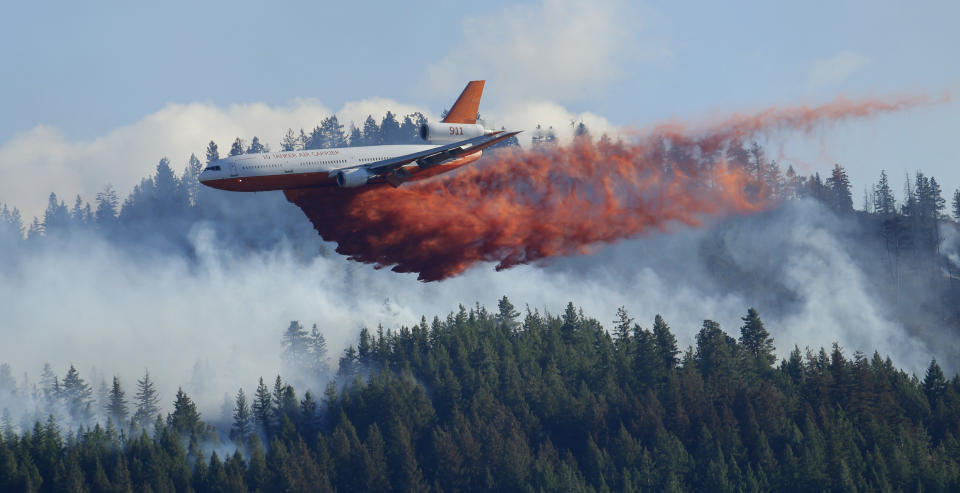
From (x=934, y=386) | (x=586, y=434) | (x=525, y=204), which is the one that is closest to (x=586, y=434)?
(x=586, y=434)

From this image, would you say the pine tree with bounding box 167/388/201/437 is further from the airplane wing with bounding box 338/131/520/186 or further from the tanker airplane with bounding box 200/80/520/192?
the airplane wing with bounding box 338/131/520/186

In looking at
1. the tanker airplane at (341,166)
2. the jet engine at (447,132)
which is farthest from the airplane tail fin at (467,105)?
the tanker airplane at (341,166)

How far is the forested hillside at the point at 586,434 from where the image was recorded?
145 metres

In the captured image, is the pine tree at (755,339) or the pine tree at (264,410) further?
the pine tree at (264,410)

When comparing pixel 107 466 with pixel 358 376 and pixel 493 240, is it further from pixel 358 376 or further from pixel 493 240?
pixel 493 240

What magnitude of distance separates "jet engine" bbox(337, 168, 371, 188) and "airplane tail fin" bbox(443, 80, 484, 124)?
11.0 meters

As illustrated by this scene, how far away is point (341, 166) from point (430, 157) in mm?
5329

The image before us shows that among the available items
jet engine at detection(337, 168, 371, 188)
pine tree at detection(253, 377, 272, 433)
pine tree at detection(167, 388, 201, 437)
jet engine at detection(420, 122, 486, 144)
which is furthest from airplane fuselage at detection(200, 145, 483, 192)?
pine tree at detection(253, 377, 272, 433)

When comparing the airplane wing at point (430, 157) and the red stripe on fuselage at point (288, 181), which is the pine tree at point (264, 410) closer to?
the red stripe on fuselage at point (288, 181)

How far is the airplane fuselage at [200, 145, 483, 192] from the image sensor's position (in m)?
67.7

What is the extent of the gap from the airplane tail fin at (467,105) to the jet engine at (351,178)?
11037 millimetres

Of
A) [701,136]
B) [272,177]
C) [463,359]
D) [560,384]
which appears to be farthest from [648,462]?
[272,177]

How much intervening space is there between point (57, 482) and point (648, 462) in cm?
7895

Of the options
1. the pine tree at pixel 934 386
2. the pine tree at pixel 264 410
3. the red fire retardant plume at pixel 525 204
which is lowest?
the pine tree at pixel 934 386
